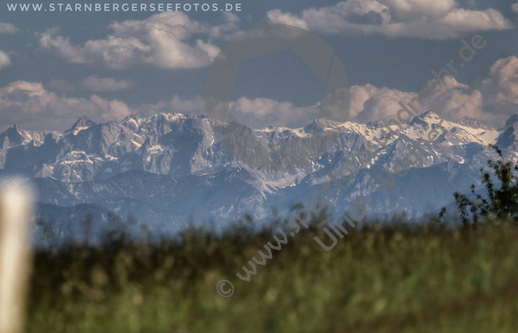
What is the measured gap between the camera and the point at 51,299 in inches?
380

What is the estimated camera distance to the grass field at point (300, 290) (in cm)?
808

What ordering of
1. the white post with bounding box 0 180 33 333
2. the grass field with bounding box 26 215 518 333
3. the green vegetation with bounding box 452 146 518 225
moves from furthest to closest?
the green vegetation with bounding box 452 146 518 225 → the grass field with bounding box 26 215 518 333 → the white post with bounding box 0 180 33 333

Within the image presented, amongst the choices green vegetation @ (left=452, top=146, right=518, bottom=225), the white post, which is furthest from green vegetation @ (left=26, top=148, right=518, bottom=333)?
green vegetation @ (left=452, top=146, right=518, bottom=225)

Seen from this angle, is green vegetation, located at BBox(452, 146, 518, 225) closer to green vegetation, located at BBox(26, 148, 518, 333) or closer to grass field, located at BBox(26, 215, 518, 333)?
green vegetation, located at BBox(26, 148, 518, 333)

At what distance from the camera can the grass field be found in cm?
808

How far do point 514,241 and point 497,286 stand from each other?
244 cm

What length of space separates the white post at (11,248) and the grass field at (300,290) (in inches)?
13.1

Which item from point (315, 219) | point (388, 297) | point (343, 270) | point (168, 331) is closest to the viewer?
point (168, 331)

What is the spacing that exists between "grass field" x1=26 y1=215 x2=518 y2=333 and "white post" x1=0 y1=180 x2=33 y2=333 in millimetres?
333

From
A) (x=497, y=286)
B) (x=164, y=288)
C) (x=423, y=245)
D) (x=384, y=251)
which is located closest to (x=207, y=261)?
(x=164, y=288)

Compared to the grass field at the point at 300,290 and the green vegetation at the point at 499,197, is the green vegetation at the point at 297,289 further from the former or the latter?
the green vegetation at the point at 499,197

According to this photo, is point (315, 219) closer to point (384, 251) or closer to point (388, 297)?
point (384, 251)

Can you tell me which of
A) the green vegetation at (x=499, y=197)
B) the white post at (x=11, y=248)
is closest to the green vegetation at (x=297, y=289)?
the white post at (x=11, y=248)

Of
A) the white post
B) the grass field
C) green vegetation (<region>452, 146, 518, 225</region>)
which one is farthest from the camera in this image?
green vegetation (<region>452, 146, 518, 225</region>)
